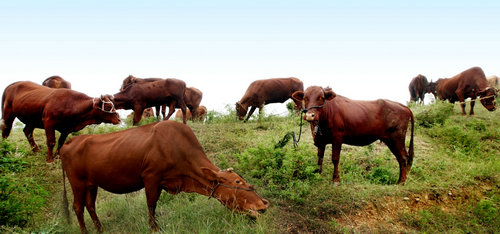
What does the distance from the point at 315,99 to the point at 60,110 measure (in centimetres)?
659

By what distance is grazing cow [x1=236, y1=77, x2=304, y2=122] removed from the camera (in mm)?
15836

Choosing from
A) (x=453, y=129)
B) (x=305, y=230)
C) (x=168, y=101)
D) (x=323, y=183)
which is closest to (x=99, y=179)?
(x=305, y=230)

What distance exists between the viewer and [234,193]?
17.1 feet

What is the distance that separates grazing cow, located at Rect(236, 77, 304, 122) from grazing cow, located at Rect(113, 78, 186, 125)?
3.43 metres

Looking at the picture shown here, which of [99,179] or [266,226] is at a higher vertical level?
[99,179]

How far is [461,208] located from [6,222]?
8.32m

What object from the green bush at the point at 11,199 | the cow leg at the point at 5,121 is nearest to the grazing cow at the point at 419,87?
the cow leg at the point at 5,121

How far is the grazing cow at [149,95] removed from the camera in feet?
41.0

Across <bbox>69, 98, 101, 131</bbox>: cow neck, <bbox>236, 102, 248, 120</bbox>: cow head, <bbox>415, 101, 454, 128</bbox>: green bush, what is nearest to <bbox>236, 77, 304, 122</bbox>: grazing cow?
<bbox>236, 102, 248, 120</bbox>: cow head

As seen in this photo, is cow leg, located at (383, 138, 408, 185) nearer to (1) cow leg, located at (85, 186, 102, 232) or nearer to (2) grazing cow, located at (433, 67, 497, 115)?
(1) cow leg, located at (85, 186, 102, 232)

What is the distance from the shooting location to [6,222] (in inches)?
245

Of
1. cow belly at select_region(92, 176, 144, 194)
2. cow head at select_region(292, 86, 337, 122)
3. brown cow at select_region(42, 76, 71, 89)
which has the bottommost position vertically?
cow belly at select_region(92, 176, 144, 194)

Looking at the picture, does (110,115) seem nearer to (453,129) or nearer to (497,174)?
(497,174)

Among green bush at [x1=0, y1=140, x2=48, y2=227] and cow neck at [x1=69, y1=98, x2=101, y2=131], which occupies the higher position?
cow neck at [x1=69, y1=98, x2=101, y2=131]
